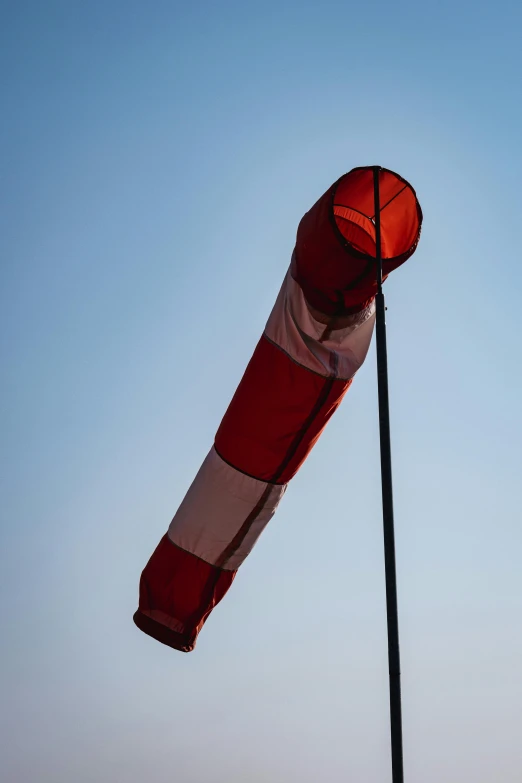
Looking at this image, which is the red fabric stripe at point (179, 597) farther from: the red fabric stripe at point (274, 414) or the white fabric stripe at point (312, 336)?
the white fabric stripe at point (312, 336)

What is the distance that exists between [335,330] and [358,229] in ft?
2.80

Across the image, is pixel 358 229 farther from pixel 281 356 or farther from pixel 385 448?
pixel 385 448

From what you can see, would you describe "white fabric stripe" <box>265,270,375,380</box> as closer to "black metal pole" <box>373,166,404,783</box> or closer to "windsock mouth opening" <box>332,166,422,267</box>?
"windsock mouth opening" <box>332,166,422,267</box>

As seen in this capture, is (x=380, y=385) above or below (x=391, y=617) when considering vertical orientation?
above

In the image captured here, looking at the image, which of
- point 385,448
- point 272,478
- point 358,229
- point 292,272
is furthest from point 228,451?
point 385,448

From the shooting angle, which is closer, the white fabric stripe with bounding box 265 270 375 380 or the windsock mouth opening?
the windsock mouth opening

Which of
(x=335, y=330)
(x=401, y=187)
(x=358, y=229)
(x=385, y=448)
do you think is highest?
(x=401, y=187)

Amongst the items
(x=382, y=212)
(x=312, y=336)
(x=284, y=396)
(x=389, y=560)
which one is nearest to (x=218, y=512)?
(x=284, y=396)

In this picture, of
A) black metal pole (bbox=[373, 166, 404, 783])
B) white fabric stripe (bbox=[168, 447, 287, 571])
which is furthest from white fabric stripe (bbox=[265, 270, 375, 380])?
black metal pole (bbox=[373, 166, 404, 783])

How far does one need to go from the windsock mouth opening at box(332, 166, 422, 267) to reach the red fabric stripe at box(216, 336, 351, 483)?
1.17m

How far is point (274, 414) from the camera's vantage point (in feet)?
22.8

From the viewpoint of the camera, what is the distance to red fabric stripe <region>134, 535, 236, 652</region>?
780cm

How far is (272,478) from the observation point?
7379 mm

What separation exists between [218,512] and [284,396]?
1.51 m
